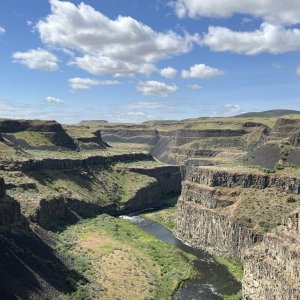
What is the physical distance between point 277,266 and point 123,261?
33.2 metres

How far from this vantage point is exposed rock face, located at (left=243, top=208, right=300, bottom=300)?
5941 cm

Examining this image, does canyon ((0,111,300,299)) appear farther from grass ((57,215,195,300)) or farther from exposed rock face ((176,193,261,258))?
grass ((57,215,195,300))

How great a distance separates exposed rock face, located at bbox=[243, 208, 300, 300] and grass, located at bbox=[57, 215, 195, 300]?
48.8 ft

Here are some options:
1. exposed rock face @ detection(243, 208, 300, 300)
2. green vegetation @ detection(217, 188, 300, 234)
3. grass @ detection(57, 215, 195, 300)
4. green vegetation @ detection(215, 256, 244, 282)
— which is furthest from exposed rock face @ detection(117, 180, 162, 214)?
exposed rock face @ detection(243, 208, 300, 300)

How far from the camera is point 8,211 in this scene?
3108 inches

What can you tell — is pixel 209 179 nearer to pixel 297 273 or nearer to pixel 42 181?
pixel 42 181

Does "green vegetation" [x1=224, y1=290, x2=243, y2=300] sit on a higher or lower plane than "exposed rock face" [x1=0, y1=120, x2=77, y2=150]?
lower

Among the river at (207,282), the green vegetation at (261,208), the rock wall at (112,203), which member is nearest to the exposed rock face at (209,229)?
the green vegetation at (261,208)

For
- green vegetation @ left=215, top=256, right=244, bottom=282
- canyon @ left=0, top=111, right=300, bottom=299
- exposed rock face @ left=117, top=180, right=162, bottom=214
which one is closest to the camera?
canyon @ left=0, top=111, right=300, bottom=299

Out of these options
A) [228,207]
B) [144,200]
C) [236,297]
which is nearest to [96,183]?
[144,200]

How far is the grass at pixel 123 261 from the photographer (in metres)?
75.4

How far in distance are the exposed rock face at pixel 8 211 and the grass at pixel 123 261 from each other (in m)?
10.6

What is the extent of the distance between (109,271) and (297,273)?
3406cm

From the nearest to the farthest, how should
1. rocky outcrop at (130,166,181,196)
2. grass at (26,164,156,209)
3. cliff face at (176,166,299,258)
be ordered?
cliff face at (176,166,299,258)
grass at (26,164,156,209)
rocky outcrop at (130,166,181,196)
